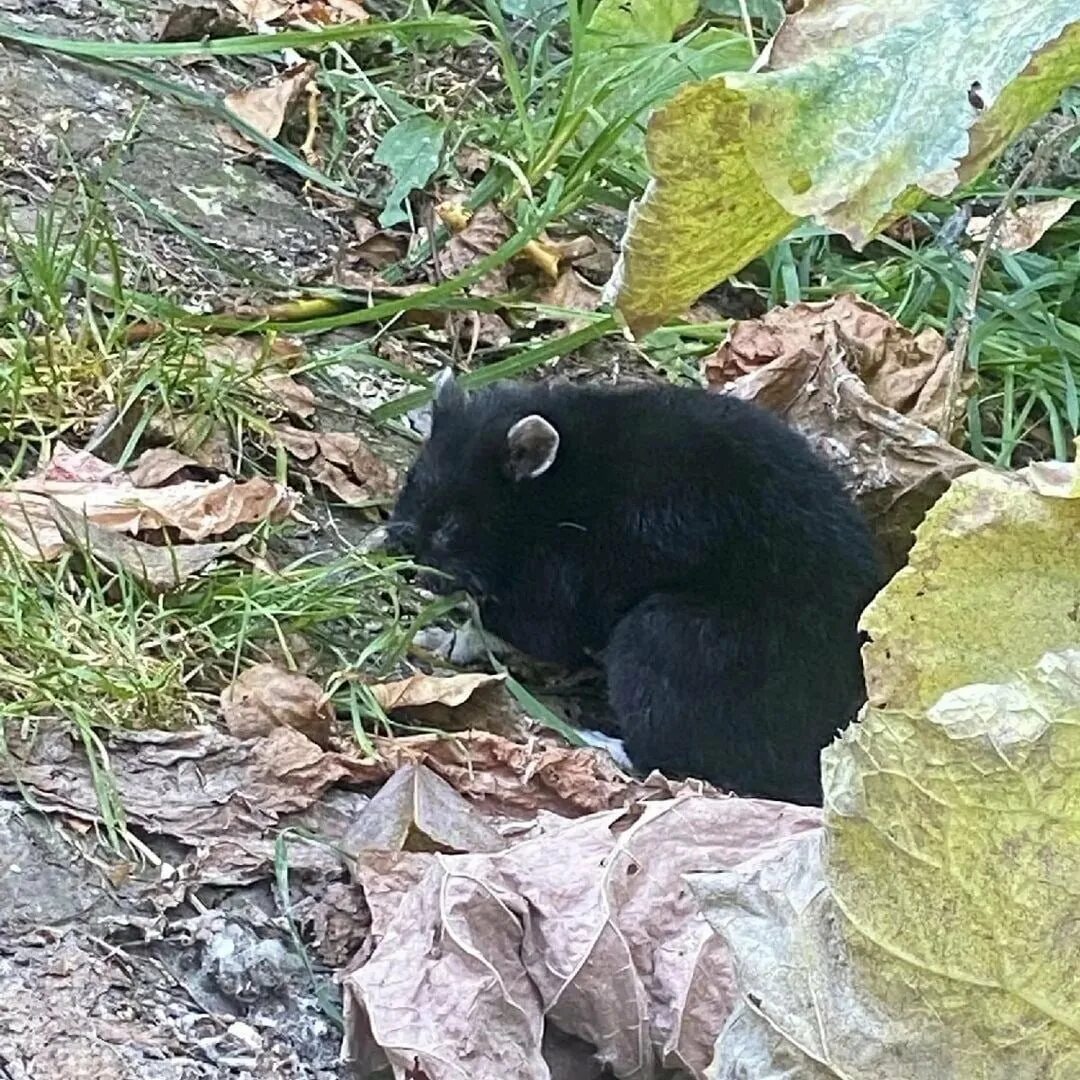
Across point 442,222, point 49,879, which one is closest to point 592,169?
point 442,222

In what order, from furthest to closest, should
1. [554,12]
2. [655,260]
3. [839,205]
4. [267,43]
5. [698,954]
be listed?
1. [554,12]
2. [267,43]
3. [698,954]
4. [655,260]
5. [839,205]

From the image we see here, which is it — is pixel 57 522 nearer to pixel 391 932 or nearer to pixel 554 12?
pixel 391 932

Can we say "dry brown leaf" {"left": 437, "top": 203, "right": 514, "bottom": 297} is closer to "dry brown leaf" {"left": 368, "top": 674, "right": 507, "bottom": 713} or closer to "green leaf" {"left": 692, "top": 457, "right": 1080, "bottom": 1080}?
"dry brown leaf" {"left": 368, "top": 674, "right": 507, "bottom": 713}

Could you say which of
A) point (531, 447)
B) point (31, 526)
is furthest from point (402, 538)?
point (31, 526)

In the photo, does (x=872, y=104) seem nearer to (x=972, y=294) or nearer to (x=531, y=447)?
(x=972, y=294)

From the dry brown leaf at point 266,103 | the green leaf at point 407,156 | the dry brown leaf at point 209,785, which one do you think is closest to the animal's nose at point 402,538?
the dry brown leaf at point 209,785

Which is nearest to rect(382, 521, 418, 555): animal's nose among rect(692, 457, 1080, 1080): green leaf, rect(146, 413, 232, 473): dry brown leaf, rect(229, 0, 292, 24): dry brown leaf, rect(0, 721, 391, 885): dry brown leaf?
rect(146, 413, 232, 473): dry brown leaf

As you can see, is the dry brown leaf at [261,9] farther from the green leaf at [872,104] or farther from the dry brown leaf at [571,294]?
the green leaf at [872,104]
